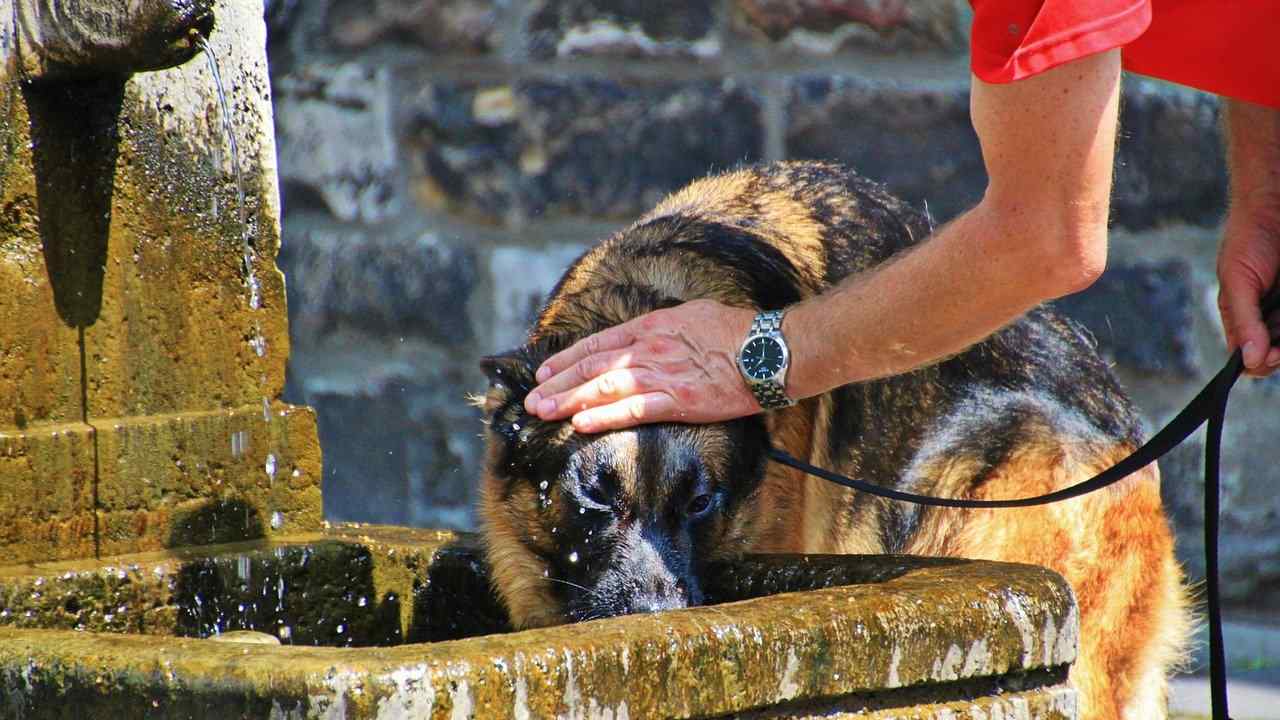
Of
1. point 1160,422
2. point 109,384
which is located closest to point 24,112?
point 109,384

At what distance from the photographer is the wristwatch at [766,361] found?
3051mm

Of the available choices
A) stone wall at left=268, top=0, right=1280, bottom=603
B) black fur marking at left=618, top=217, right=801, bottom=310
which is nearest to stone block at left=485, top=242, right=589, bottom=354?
stone wall at left=268, top=0, right=1280, bottom=603

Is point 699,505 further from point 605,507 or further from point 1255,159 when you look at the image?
point 1255,159

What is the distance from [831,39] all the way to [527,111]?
Result: 3.80 ft

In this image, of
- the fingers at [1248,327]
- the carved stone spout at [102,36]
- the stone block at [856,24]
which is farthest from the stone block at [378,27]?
the fingers at [1248,327]

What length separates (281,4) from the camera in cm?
585

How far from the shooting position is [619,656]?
2121mm

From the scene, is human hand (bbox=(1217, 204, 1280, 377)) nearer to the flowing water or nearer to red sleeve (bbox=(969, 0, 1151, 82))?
red sleeve (bbox=(969, 0, 1151, 82))

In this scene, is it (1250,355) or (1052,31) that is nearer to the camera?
(1052,31)

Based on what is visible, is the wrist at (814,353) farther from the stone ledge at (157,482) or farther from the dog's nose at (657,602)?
the stone ledge at (157,482)

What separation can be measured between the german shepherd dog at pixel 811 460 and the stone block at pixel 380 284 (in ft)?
5.05

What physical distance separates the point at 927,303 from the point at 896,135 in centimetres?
316

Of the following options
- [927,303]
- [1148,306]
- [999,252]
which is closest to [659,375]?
[927,303]

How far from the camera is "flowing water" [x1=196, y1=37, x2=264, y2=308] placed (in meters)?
3.40
